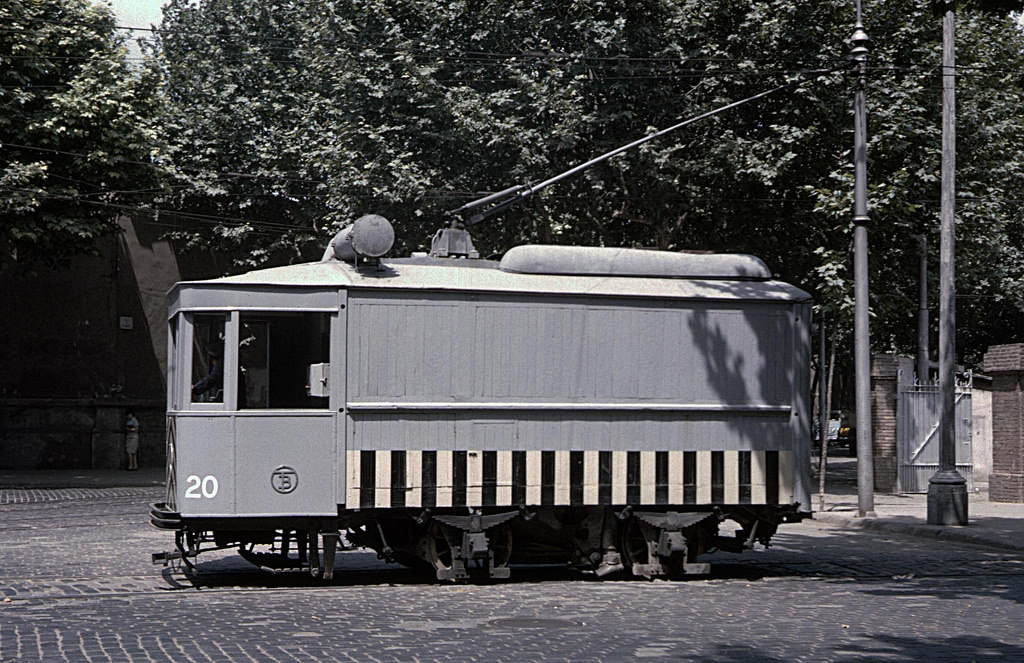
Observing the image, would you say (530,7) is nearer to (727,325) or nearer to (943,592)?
(727,325)

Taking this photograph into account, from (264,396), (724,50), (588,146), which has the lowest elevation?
(264,396)

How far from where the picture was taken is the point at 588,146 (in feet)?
105

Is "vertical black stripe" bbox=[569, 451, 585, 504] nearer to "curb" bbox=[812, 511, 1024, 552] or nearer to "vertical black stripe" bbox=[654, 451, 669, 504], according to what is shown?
"vertical black stripe" bbox=[654, 451, 669, 504]

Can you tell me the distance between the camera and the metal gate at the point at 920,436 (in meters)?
29.3

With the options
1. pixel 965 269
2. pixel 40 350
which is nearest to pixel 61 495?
pixel 40 350

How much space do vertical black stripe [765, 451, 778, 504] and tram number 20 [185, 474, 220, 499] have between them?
5887 mm

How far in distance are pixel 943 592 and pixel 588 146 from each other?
19975mm

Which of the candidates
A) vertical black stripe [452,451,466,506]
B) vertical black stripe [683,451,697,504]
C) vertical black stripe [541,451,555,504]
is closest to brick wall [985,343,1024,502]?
vertical black stripe [683,451,697,504]

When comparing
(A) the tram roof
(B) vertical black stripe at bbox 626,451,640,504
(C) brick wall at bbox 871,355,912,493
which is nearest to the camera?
(A) the tram roof

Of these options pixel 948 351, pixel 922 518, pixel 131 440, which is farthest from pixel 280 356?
pixel 131 440

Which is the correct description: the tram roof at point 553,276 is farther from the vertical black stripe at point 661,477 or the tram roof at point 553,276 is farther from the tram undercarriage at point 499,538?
the tram undercarriage at point 499,538

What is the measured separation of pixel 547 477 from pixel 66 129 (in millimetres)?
21587

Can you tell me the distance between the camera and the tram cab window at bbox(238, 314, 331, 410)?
1352 cm

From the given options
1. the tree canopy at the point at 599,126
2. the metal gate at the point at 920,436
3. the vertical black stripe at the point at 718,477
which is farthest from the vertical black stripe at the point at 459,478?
the metal gate at the point at 920,436
